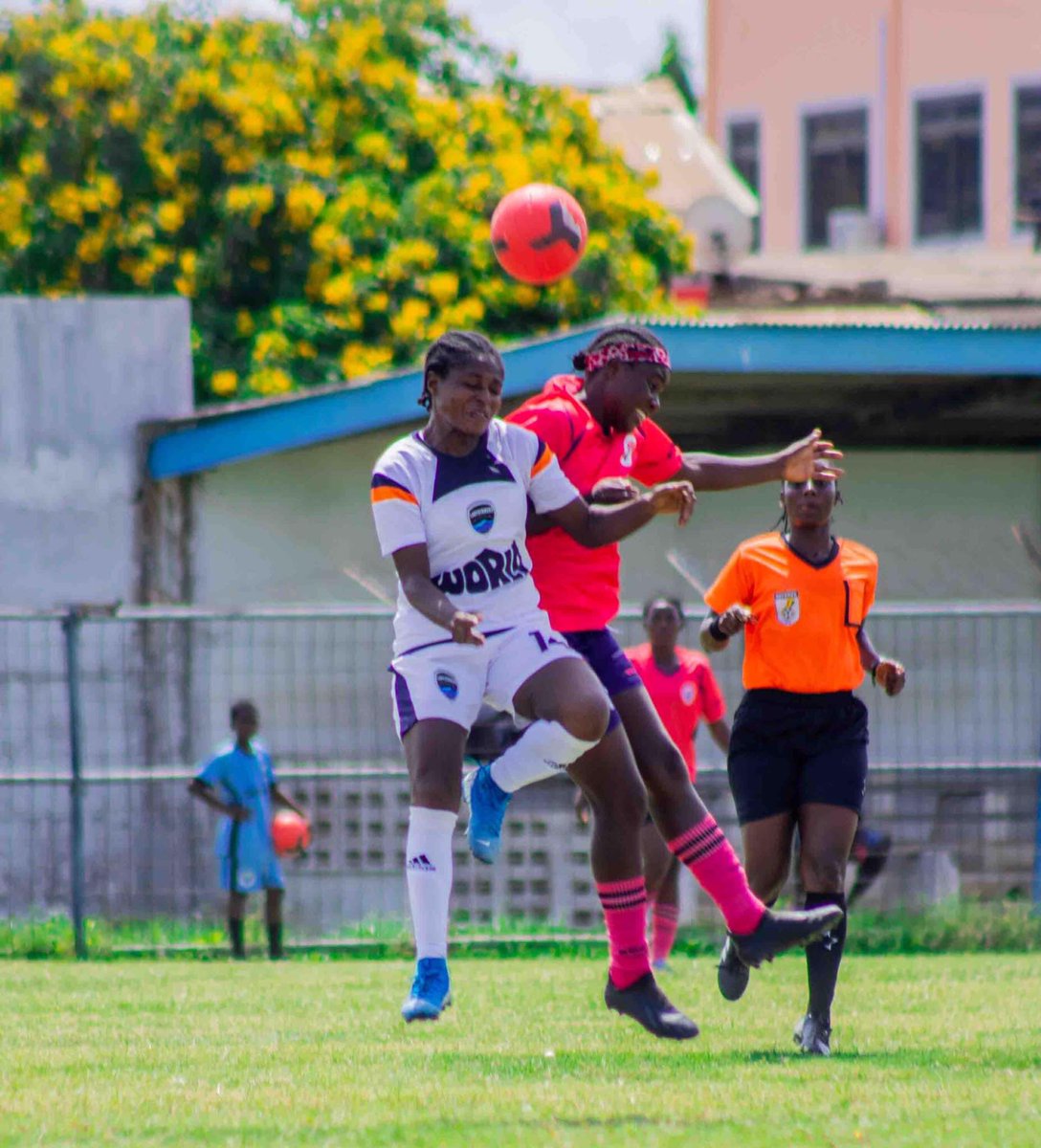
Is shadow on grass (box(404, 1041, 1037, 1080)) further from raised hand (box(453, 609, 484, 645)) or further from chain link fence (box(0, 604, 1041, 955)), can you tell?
chain link fence (box(0, 604, 1041, 955))

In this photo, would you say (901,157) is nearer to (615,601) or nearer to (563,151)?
(563,151)

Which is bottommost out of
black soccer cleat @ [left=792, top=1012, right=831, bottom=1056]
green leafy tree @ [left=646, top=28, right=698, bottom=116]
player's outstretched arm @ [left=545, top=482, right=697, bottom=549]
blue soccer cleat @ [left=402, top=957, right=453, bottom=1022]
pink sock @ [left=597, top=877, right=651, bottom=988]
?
black soccer cleat @ [left=792, top=1012, right=831, bottom=1056]

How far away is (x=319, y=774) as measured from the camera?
13805mm

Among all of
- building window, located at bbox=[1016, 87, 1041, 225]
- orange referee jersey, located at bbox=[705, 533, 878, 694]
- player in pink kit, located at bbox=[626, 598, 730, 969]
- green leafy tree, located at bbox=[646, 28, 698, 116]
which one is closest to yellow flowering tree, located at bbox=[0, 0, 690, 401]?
building window, located at bbox=[1016, 87, 1041, 225]

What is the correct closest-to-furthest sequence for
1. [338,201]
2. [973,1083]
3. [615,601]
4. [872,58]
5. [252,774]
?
[973,1083] < [615,601] < [252,774] < [338,201] < [872,58]

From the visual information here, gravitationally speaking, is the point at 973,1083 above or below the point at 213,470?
below

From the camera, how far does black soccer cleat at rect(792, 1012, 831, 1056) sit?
7.29m

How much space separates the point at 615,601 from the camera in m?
7.45

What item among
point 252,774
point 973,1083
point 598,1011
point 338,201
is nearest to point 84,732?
point 252,774

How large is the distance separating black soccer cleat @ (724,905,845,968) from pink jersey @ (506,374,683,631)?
3.61ft

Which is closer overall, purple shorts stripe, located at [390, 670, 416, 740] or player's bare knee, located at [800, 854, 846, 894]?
purple shorts stripe, located at [390, 670, 416, 740]

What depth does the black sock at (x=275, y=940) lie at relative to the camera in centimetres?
1332

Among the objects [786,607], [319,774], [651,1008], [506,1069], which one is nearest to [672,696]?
[319,774]

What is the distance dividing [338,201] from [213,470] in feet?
29.4
